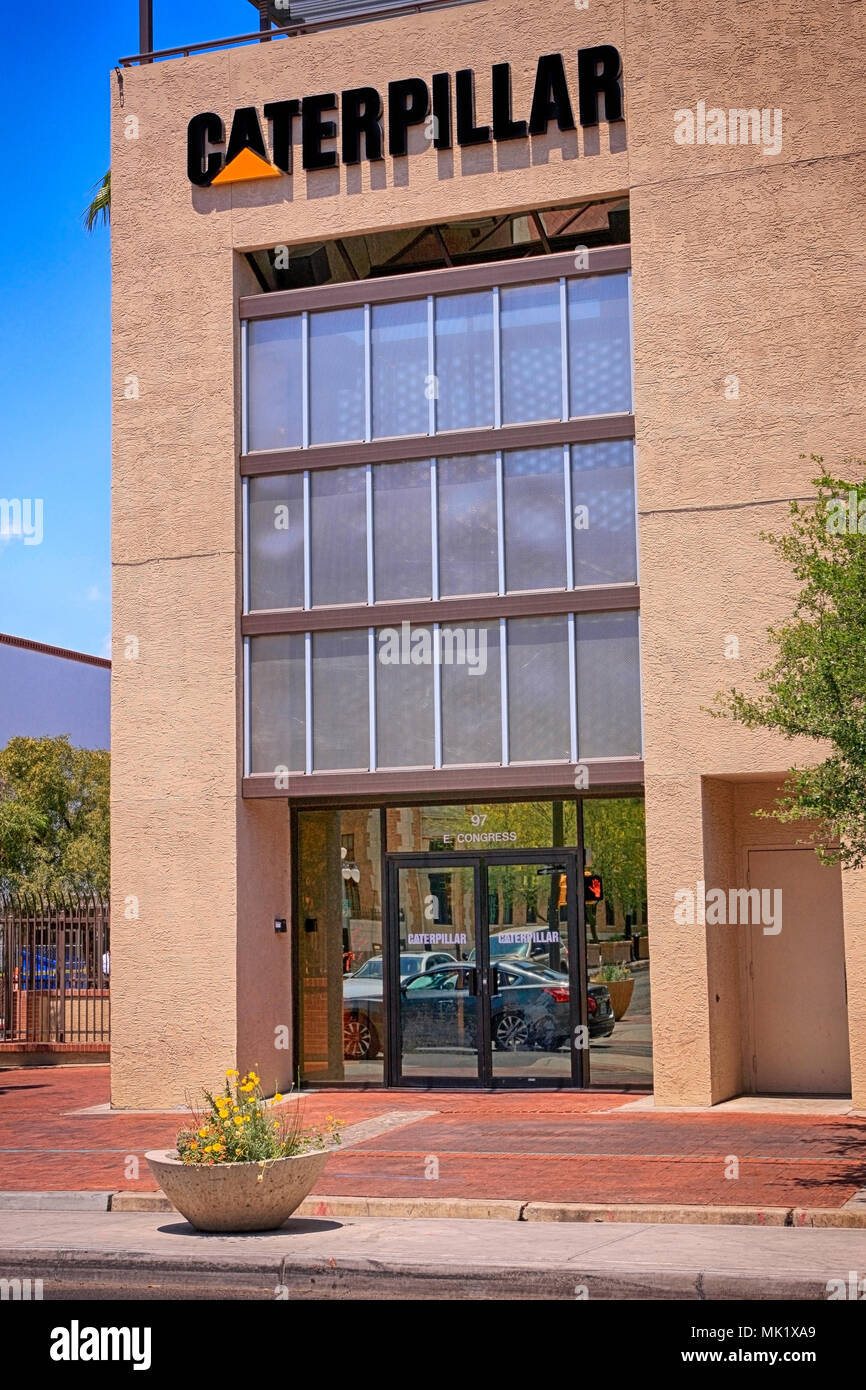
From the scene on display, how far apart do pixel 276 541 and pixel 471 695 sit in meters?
3.23

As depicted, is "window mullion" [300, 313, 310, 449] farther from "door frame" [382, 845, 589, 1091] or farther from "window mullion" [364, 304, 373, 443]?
"door frame" [382, 845, 589, 1091]

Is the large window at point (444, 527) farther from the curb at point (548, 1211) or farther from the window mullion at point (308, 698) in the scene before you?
the curb at point (548, 1211)

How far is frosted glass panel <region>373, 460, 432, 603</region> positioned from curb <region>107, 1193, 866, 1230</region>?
859 centimetres

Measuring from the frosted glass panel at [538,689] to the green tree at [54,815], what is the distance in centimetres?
2515

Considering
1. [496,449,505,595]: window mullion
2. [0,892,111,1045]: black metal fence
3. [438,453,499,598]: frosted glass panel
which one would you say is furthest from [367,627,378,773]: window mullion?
[0,892,111,1045]: black metal fence

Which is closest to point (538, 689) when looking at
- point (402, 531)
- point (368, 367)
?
point (402, 531)

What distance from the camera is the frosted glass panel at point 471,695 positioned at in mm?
19125

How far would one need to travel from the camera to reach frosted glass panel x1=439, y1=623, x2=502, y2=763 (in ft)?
62.7

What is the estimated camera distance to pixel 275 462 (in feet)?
66.2

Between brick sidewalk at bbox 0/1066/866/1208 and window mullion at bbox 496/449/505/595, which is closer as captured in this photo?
brick sidewalk at bbox 0/1066/866/1208

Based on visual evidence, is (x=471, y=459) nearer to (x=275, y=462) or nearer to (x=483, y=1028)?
(x=275, y=462)
